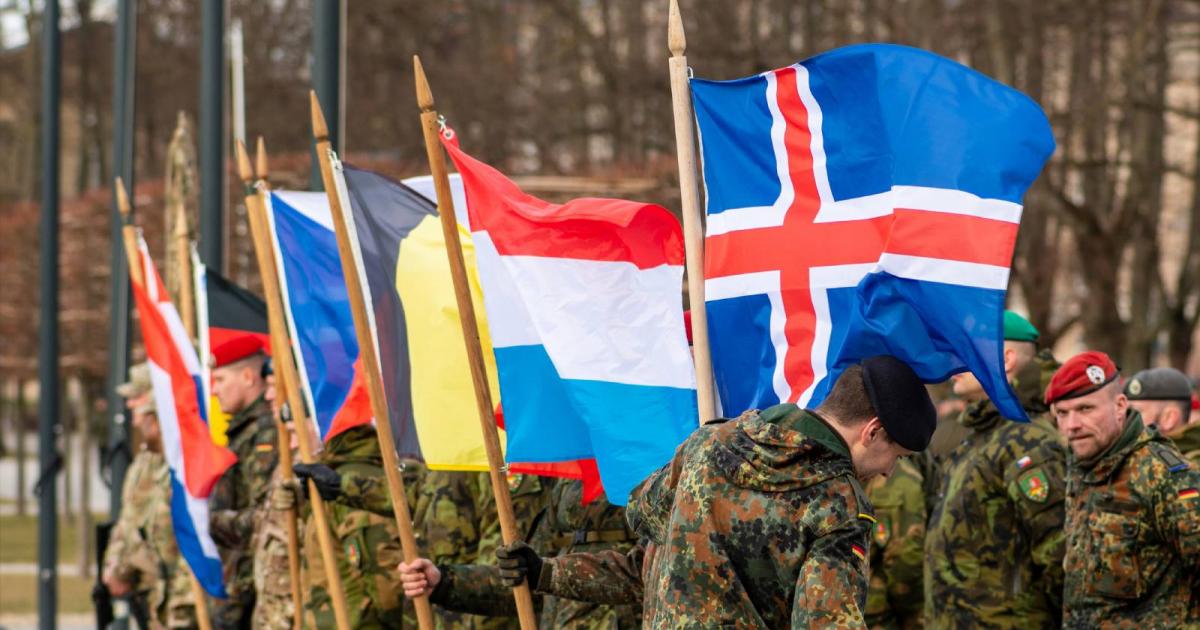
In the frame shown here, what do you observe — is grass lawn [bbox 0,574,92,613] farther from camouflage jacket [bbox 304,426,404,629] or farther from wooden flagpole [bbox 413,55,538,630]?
wooden flagpole [bbox 413,55,538,630]

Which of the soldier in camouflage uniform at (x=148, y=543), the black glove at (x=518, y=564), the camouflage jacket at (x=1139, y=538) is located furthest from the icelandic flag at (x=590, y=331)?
the soldier in camouflage uniform at (x=148, y=543)

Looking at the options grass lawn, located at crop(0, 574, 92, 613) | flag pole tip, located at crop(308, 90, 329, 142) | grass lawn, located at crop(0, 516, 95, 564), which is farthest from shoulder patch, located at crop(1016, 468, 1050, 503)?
grass lawn, located at crop(0, 516, 95, 564)

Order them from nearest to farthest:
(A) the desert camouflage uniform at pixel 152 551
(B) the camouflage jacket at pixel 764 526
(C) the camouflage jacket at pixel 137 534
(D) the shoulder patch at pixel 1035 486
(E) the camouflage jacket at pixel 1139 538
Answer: (B) the camouflage jacket at pixel 764 526
(E) the camouflage jacket at pixel 1139 538
(D) the shoulder patch at pixel 1035 486
(A) the desert camouflage uniform at pixel 152 551
(C) the camouflage jacket at pixel 137 534

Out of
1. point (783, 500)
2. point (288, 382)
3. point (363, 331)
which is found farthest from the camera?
point (288, 382)

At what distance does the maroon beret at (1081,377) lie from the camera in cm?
733

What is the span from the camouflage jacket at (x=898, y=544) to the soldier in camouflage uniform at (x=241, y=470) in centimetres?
297

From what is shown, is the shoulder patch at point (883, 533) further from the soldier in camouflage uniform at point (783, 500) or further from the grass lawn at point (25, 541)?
the grass lawn at point (25, 541)

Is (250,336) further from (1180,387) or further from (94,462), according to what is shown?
(94,462)

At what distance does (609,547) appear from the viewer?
23.1 feet

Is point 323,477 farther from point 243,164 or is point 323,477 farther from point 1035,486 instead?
point 1035,486

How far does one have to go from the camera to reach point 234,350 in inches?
392

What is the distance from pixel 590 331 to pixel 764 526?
6.48 feet

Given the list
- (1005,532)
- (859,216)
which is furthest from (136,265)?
(859,216)

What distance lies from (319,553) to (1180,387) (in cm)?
399
